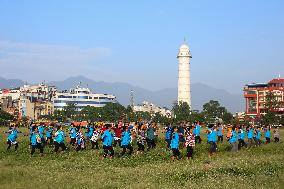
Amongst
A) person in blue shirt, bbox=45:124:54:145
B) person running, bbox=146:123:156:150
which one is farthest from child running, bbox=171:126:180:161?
person in blue shirt, bbox=45:124:54:145

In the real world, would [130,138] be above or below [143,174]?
above

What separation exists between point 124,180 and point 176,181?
2019 millimetres

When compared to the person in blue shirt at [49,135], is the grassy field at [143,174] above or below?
below

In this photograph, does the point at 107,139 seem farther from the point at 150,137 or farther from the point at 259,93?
the point at 259,93

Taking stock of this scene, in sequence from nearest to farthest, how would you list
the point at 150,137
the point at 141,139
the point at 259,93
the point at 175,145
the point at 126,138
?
the point at 175,145
the point at 126,138
the point at 141,139
the point at 150,137
the point at 259,93

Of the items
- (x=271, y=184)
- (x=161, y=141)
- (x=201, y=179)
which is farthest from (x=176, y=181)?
(x=161, y=141)

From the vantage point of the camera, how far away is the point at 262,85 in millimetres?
157750

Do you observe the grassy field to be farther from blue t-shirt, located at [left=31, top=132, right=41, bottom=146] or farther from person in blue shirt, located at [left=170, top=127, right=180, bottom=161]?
blue t-shirt, located at [left=31, top=132, right=41, bottom=146]

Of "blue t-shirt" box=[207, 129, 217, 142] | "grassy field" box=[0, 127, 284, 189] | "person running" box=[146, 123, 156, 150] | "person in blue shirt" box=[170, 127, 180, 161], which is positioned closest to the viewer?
"grassy field" box=[0, 127, 284, 189]

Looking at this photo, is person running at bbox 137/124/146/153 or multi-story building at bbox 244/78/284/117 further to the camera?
multi-story building at bbox 244/78/284/117

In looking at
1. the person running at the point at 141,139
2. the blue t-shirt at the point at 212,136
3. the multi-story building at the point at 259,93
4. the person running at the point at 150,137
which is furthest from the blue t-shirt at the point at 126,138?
the multi-story building at the point at 259,93

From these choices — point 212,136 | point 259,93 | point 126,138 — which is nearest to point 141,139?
point 126,138

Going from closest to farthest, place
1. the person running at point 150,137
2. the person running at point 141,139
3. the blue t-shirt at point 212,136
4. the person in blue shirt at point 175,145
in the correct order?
1. the person in blue shirt at point 175,145
2. the blue t-shirt at point 212,136
3. the person running at point 141,139
4. the person running at point 150,137

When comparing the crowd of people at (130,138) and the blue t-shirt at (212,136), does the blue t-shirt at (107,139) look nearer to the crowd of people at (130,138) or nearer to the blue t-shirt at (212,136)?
the crowd of people at (130,138)
